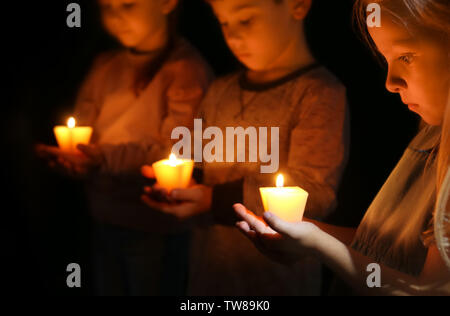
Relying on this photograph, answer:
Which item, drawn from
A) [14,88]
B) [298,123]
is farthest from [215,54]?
[14,88]

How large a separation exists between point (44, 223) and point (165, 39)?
0.76 meters

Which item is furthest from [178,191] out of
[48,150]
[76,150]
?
[48,150]

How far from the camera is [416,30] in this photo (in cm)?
80

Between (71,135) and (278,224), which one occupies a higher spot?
(71,135)

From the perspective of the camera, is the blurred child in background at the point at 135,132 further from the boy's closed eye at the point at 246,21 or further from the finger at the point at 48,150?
the boy's closed eye at the point at 246,21

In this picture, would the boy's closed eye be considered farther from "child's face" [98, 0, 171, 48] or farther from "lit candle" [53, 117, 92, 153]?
"lit candle" [53, 117, 92, 153]

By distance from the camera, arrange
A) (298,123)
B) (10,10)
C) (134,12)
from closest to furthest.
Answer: (298,123) → (134,12) → (10,10)

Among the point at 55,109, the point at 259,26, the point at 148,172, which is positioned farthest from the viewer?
the point at 55,109

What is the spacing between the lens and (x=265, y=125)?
1091 millimetres

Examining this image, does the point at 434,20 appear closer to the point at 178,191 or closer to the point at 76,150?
the point at 178,191

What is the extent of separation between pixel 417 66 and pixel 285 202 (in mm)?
320

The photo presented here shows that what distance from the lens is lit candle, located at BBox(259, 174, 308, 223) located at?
852 mm

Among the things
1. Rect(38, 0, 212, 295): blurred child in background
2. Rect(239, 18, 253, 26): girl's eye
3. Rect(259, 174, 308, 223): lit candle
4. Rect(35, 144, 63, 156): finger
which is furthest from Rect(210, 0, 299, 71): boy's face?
Rect(35, 144, 63, 156): finger

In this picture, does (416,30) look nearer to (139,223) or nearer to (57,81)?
(139,223)
